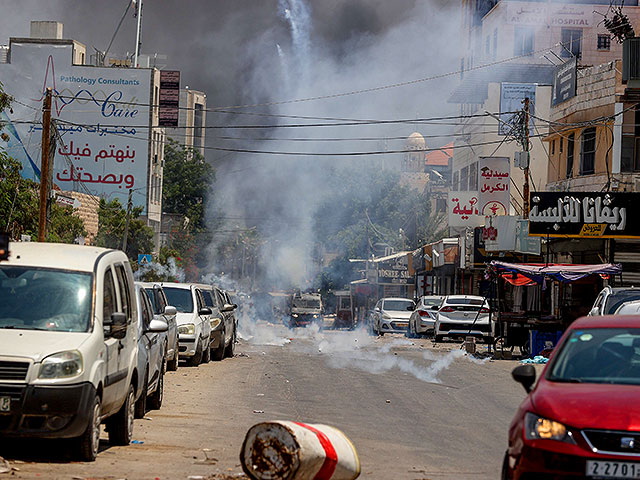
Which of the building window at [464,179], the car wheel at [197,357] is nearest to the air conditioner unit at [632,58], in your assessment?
the car wheel at [197,357]

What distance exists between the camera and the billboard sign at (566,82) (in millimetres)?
38875

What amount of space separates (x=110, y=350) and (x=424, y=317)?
91.8 feet

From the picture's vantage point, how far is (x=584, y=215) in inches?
1114

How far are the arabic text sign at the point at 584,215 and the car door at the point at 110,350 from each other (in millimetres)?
20176

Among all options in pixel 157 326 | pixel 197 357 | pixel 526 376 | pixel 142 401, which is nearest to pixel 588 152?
pixel 197 357

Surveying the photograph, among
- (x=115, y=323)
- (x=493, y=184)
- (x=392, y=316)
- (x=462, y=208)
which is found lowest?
(x=392, y=316)

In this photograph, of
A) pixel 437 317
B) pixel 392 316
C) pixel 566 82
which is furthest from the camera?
pixel 392 316

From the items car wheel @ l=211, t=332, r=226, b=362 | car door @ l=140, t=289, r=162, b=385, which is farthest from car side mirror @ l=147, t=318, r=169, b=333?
car wheel @ l=211, t=332, r=226, b=362

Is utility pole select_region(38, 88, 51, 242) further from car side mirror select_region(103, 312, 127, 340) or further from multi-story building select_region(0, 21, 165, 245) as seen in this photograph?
multi-story building select_region(0, 21, 165, 245)

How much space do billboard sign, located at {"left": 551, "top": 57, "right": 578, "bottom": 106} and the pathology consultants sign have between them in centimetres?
3353

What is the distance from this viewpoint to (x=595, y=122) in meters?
36.2

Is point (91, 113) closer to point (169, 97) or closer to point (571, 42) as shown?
point (169, 97)

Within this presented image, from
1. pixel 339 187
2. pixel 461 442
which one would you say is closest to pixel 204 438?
pixel 461 442

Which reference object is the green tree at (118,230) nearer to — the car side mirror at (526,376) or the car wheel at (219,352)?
the car wheel at (219,352)
